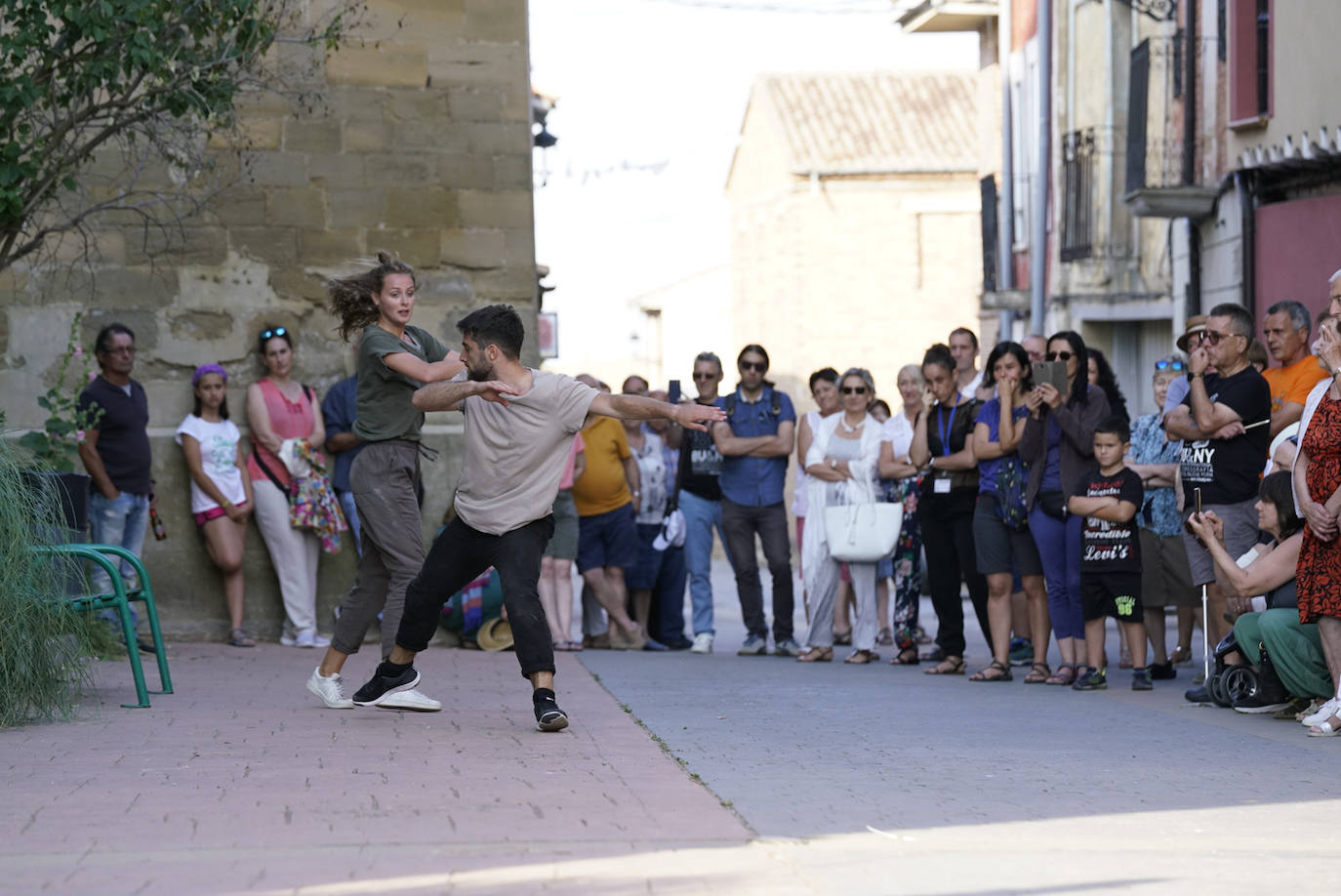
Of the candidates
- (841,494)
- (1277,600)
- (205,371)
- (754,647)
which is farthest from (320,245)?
(1277,600)

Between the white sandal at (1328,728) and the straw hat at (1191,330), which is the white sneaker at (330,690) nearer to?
the white sandal at (1328,728)

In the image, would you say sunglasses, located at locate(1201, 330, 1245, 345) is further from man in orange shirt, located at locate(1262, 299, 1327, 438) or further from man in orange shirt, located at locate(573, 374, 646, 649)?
man in orange shirt, located at locate(573, 374, 646, 649)

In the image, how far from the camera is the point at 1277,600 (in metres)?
8.62

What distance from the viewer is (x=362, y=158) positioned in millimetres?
11938

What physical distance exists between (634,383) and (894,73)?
3065cm

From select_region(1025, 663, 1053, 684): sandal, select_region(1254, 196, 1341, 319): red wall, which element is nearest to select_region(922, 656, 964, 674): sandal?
select_region(1025, 663, 1053, 684): sandal

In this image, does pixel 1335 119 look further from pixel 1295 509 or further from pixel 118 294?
pixel 118 294

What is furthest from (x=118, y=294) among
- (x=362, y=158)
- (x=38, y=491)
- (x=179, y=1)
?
(x=38, y=491)

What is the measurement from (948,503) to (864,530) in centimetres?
60

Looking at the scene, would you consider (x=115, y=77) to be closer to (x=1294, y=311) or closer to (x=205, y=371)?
(x=205, y=371)

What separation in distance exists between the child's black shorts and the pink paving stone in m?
2.77

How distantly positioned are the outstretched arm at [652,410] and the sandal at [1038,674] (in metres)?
3.61

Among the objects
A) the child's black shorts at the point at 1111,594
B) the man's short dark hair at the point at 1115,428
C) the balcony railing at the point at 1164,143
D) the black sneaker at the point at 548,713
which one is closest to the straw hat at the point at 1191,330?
the man's short dark hair at the point at 1115,428

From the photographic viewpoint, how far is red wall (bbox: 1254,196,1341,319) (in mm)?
13336
